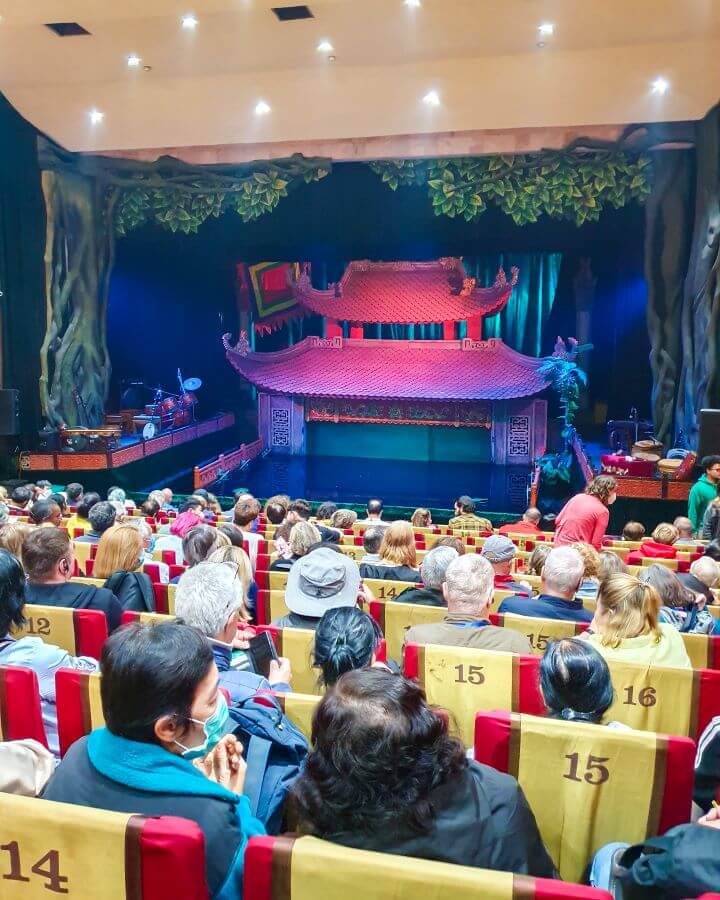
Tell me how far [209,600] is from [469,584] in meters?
0.94

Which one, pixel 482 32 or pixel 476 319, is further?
pixel 476 319

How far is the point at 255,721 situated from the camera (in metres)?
1.61

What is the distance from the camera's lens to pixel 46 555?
2.94m

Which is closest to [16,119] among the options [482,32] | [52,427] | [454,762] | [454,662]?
[52,427]

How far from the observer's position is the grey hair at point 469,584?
2660 mm

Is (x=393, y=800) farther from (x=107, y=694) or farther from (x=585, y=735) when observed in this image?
(x=585, y=735)

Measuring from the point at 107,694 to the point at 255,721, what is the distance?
336 mm

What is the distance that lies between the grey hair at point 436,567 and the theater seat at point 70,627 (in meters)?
1.31

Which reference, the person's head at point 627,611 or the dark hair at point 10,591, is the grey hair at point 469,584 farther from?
the dark hair at point 10,591

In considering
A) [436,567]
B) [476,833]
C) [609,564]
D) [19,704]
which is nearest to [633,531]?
[609,564]

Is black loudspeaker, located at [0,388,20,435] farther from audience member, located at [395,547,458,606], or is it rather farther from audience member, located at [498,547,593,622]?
audience member, located at [498,547,593,622]

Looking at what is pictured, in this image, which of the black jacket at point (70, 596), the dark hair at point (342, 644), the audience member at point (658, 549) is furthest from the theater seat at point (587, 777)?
the audience member at point (658, 549)

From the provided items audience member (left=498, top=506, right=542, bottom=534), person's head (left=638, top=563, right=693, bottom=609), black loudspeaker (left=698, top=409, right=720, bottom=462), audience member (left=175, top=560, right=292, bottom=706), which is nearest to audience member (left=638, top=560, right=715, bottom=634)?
person's head (left=638, top=563, right=693, bottom=609)

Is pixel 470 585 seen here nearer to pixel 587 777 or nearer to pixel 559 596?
pixel 559 596
